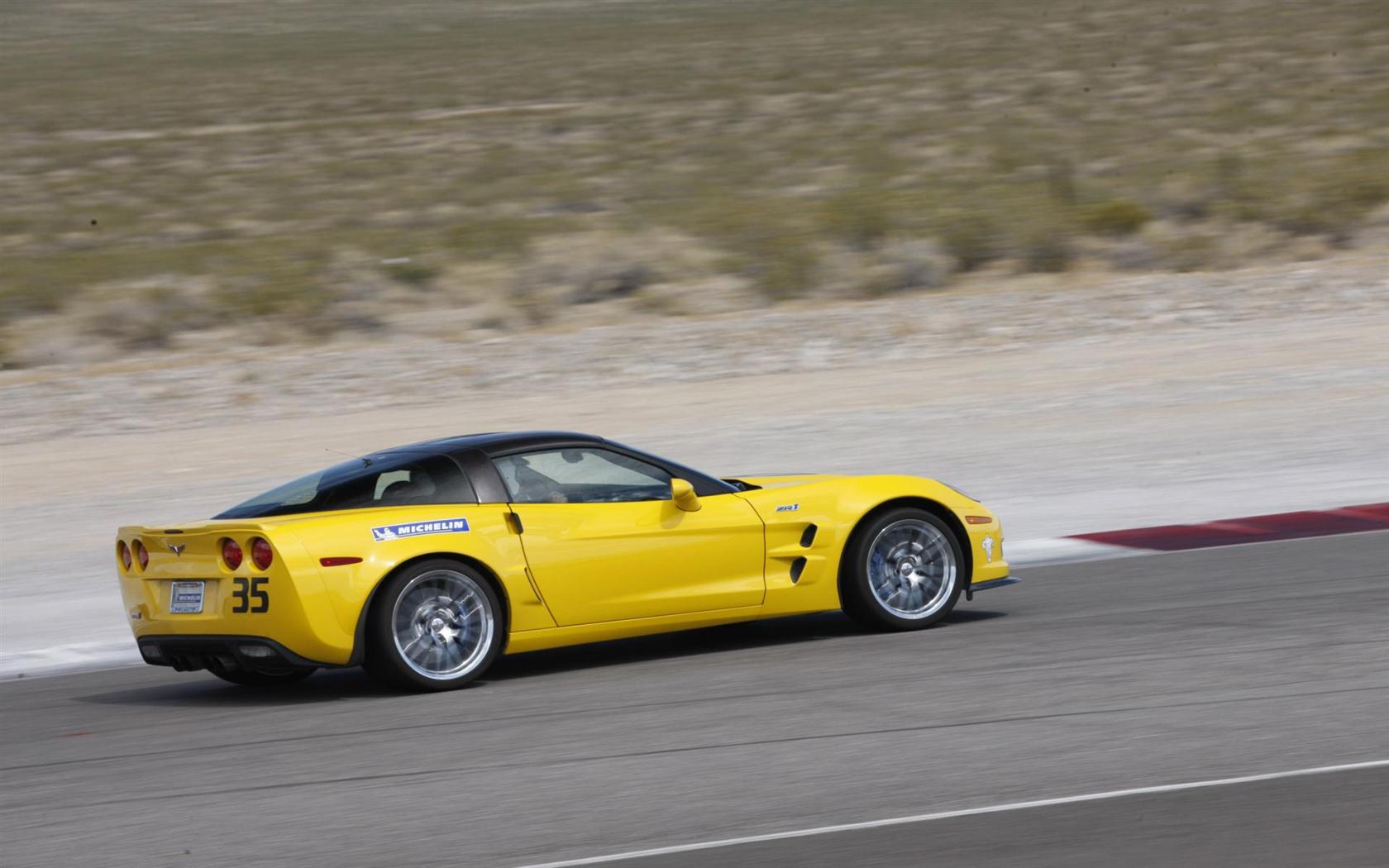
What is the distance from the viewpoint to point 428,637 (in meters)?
8.37

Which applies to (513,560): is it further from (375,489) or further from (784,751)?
(784,751)

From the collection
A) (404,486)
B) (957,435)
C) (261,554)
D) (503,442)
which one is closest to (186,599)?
(261,554)

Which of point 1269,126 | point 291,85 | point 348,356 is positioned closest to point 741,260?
point 348,356

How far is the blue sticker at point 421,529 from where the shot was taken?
819 cm

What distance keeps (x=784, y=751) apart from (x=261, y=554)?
2.57 metres

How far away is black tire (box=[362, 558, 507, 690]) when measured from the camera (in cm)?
817

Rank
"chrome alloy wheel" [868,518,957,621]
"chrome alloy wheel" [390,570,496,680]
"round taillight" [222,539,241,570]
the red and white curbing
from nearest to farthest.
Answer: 1. "round taillight" [222,539,241,570]
2. "chrome alloy wheel" [390,570,496,680]
3. "chrome alloy wheel" [868,518,957,621]
4. the red and white curbing

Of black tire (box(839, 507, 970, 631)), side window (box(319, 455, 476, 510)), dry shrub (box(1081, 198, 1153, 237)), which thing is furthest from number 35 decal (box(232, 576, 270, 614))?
dry shrub (box(1081, 198, 1153, 237))

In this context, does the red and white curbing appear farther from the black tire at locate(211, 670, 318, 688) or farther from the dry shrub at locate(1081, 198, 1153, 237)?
the dry shrub at locate(1081, 198, 1153, 237)

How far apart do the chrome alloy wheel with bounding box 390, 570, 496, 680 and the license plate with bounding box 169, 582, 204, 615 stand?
35.2 inches

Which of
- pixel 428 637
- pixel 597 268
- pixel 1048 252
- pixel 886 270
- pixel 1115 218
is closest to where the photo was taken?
pixel 428 637

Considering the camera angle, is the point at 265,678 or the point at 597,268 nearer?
the point at 265,678

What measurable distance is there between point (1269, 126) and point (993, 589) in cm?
2825

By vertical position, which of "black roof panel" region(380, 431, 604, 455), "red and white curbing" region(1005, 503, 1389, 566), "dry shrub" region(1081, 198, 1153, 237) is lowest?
"red and white curbing" region(1005, 503, 1389, 566)
